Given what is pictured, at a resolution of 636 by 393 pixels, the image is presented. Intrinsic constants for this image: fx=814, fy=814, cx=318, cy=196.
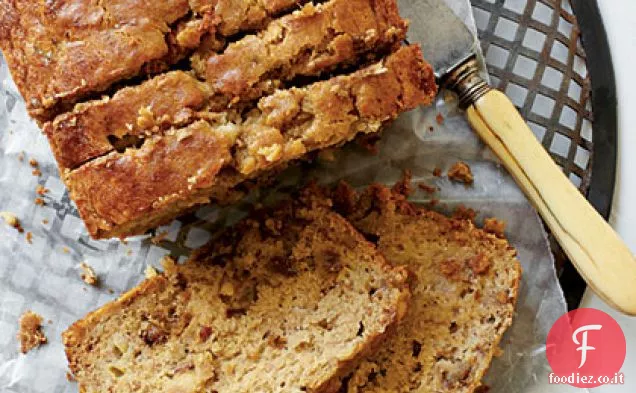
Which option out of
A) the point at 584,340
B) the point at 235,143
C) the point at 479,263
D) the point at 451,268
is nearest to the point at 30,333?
the point at 235,143

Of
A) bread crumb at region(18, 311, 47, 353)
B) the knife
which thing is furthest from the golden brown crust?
bread crumb at region(18, 311, 47, 353)

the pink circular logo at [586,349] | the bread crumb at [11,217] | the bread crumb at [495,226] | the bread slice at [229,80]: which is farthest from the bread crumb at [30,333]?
the pink circular logo at [586,349]

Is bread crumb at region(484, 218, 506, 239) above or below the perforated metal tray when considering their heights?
below

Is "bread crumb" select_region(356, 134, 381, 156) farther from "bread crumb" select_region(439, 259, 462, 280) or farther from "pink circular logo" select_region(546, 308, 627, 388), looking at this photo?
"pink circular logo" select_region(546, 308, 627, 388)

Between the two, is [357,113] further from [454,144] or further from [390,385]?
[390,385]

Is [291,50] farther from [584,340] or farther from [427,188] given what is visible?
[584,340]
